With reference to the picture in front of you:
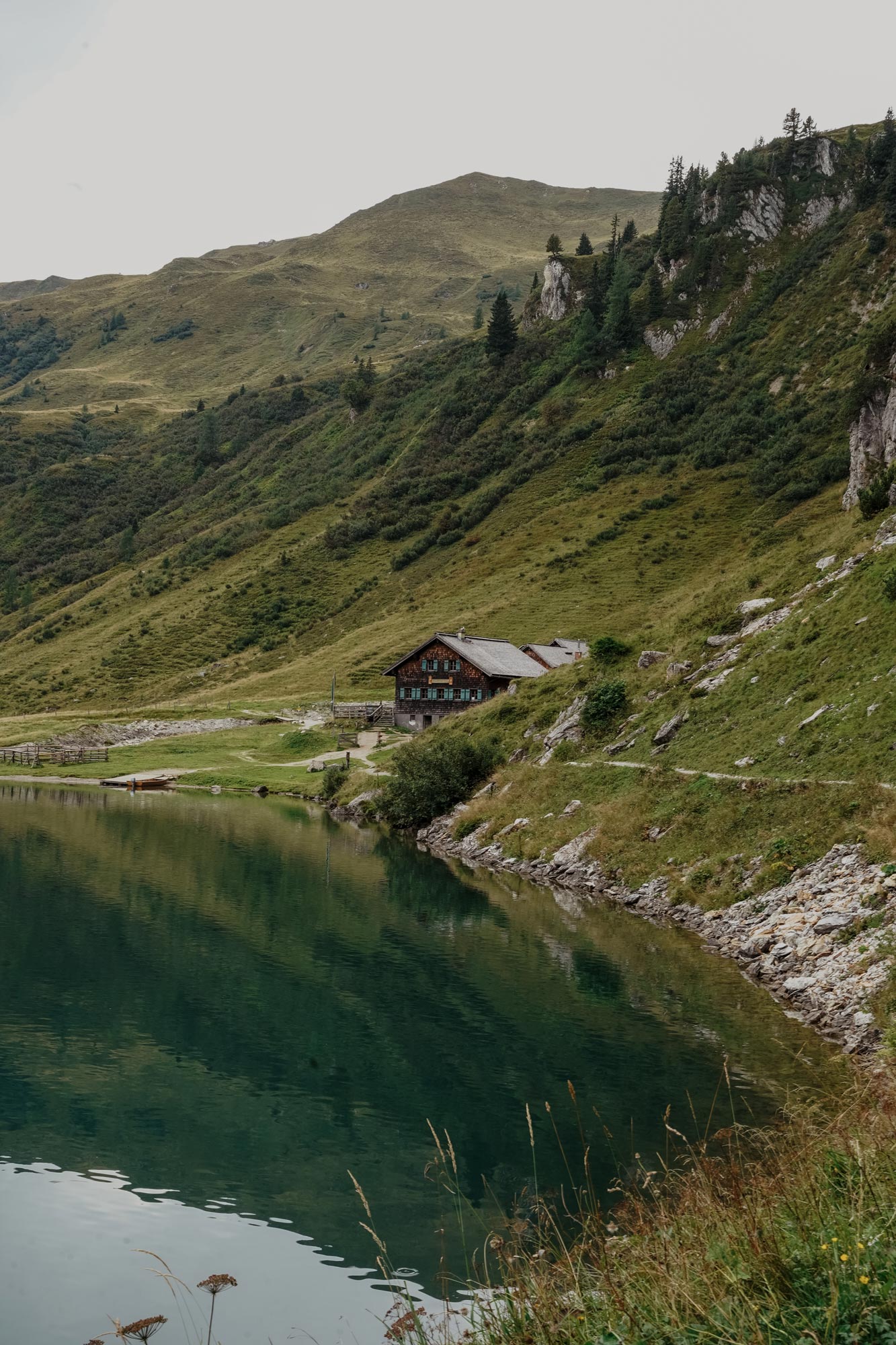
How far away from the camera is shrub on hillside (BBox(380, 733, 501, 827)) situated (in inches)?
2739

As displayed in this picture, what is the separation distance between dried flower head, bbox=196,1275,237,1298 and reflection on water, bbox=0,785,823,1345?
339 millimetres

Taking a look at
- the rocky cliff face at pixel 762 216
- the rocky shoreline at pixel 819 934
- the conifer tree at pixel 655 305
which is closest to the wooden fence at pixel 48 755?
the rocky shoreline at pixel 819 934

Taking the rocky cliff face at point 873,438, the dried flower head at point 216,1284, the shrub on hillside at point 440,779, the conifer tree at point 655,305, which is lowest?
the shrub on hillside at point 440,779

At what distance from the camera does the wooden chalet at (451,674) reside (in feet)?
357

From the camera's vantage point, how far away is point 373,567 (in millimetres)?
177875

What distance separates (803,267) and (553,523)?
7243cm

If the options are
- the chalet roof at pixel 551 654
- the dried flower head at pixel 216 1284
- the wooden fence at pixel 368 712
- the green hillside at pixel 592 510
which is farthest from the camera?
the green hillside at pixel 592 510

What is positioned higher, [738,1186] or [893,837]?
[738,1186]

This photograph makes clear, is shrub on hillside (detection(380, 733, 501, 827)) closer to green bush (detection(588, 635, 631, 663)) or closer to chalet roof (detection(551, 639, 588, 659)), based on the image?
green bush (detection(588, 635, 631, 663))

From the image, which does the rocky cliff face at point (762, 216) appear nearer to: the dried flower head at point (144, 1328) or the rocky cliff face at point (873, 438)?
the rocky cliff face at point (873, 438)

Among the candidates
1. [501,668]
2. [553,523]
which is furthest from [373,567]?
[501,668]

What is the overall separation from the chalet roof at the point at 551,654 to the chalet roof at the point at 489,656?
1.28m

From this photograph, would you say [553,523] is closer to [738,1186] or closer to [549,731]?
[549,731]

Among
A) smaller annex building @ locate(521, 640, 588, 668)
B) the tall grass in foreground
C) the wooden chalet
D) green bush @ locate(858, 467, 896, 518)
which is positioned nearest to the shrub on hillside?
green bush @ locate(858, 467, 896, 518)
